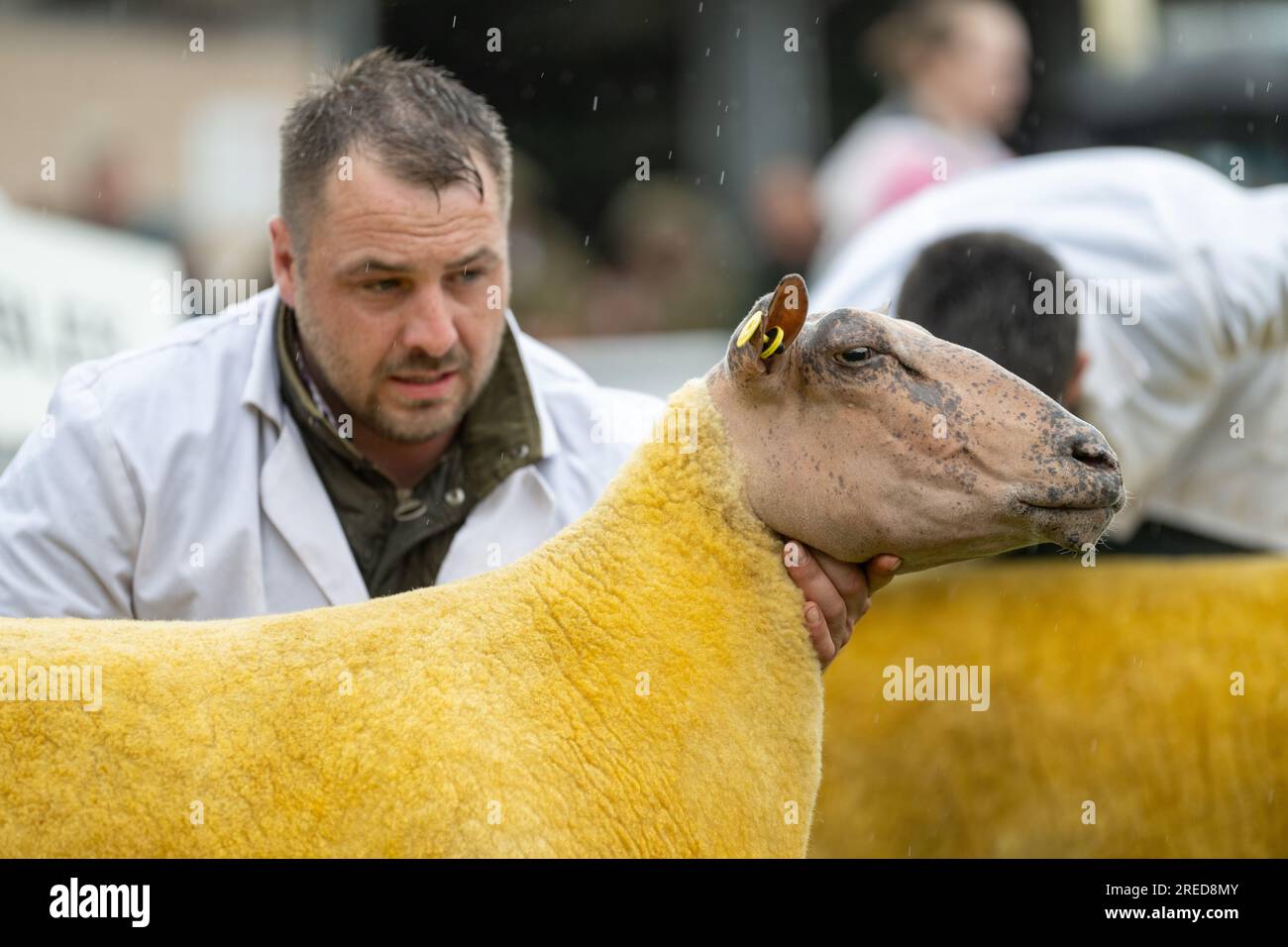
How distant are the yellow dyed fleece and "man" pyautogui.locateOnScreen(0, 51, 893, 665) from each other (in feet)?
2.69

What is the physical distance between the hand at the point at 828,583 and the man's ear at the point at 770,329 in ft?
1.27

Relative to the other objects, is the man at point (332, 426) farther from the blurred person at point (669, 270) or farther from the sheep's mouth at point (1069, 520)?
the blurred person at point (669, 270)

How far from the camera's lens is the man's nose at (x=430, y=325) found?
12.9ft

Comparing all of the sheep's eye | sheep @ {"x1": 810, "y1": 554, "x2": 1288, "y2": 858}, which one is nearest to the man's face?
the sheep's eye

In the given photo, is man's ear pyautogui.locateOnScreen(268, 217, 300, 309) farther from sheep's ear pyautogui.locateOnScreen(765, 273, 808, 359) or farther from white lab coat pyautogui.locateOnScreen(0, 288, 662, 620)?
sheep's ear pyautogui.locateOnScreen(765, 273, 808, 359)

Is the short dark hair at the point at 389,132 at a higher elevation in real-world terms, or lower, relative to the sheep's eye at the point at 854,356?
higher

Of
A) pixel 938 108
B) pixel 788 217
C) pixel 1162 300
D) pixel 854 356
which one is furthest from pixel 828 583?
pixel 788 217

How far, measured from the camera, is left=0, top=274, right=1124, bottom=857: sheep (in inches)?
115

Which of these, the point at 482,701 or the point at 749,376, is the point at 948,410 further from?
the point at 482,701

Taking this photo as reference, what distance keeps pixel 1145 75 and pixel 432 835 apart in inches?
385

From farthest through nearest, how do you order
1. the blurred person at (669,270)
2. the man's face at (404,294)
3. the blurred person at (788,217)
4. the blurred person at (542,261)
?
the blurred person at (669,270) → the blurred person at (542,261) → the blurred person at (788,217) → the man's face at (404,294)

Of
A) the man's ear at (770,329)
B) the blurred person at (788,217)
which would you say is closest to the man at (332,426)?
the man's ear at (770,329)

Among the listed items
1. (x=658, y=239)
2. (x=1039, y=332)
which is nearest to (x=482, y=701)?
(x=1039, y=332)

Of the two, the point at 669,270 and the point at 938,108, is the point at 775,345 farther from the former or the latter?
the point at 669,270
